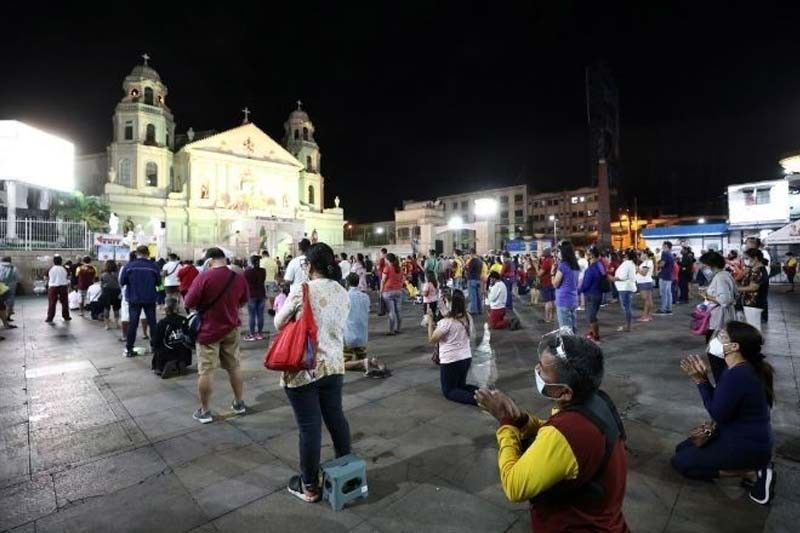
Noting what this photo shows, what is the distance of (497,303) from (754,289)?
442 centimetres

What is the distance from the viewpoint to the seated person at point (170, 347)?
620 cm

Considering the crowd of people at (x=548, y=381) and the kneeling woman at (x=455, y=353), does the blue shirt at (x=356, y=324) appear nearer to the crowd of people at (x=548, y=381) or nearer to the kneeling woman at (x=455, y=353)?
the crowd of people at (x=548, y=381)

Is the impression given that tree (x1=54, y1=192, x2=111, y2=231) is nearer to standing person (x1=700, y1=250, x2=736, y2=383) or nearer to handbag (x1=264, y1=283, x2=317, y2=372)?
handbag (x1=264, y1=283, x2=317, y2=372)

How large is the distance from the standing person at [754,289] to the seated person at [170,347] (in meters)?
8.09

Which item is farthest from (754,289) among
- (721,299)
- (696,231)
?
(696,231)


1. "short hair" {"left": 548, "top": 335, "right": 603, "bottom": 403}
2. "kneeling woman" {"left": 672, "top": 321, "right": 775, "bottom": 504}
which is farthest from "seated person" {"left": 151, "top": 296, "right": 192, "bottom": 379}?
"kneeling woman" {"left": 672, "top": 321, "right": 775, "bottom": 504}

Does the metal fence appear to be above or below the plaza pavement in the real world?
above

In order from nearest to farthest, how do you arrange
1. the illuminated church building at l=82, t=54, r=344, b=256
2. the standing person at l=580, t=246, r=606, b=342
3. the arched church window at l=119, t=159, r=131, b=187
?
the standing person at l=580, t=246, r=606, b=342 → the illuminated church building at l=82, t=54, r=344, b=256 → the arched church window at l=119, t=159, r=131, b=187

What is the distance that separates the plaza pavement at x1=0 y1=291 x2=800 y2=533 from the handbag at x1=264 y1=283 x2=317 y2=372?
97 cm

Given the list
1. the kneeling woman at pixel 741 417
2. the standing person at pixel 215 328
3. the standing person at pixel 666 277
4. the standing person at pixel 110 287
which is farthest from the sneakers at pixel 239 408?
the standing person at pixel 666 277

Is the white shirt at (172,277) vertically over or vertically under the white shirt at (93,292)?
over

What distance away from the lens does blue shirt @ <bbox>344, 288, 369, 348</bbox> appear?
20.2 ft

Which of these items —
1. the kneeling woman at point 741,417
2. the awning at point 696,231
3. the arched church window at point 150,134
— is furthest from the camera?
the arched church window at point 150,134

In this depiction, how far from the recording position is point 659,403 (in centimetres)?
475
